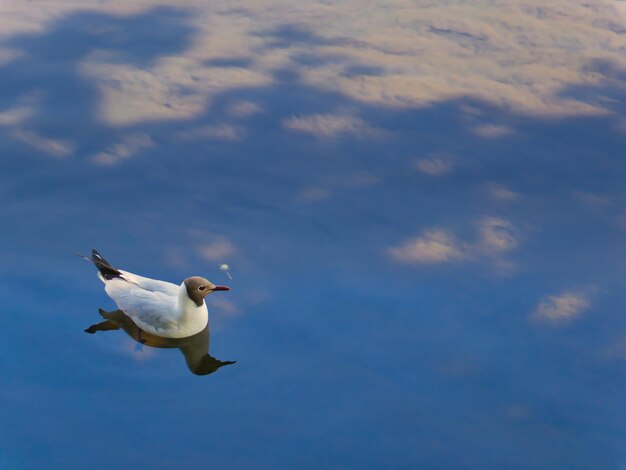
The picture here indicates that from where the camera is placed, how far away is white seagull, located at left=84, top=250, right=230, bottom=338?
625 centimetres

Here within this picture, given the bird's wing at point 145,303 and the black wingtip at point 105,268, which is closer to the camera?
the bird's wing at point 145,303

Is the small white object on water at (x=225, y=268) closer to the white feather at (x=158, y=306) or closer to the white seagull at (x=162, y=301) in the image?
the white seagull at (x=162, y=301)

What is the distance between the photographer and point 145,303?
634 centimetres

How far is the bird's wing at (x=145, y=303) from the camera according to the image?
20.7ft

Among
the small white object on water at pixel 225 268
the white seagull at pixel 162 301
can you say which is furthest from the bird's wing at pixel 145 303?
the small white object on water at pixel 225 268

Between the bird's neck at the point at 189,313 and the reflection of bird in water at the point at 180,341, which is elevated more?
the bird's neck at the point at 189,313

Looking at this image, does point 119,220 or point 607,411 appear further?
point 119,220

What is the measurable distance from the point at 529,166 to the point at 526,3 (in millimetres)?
3311

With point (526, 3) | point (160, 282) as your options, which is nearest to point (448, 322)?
point (160, 282)

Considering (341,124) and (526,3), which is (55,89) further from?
(526,3)

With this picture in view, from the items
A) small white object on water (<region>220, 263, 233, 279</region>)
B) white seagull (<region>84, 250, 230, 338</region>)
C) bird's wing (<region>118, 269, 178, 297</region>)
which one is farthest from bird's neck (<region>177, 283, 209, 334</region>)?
small white object on water (<region>220, 263, 233, 279</region>)

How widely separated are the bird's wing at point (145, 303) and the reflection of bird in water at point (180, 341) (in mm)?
59

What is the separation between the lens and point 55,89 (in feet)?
28.7

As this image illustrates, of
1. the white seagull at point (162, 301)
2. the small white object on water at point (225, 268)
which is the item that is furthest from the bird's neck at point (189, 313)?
the small white object on water at point (225, 268)
